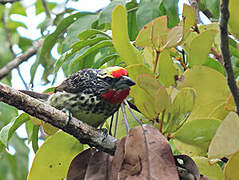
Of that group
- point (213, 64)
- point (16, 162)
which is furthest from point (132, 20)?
point (16, 162)

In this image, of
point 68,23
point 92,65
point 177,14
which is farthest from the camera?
point 68,23

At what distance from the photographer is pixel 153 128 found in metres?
1.57

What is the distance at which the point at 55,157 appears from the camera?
1867 millimetres

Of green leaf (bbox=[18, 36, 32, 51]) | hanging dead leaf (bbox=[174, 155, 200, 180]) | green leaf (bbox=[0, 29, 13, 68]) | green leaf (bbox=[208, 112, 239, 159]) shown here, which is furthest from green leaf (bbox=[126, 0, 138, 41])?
green leaf (bbox=[18, 36, 32, 51])

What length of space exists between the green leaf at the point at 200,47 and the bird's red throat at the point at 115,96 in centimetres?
58

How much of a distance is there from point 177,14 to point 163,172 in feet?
3.72

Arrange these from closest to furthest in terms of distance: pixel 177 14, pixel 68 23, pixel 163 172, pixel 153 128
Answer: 1. pixel 163 172
2. pixel 153 128
3. pixel 177 14
4. pixel 68 23

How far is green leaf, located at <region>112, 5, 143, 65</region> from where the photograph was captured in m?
1.63

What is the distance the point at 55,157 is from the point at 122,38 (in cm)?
59

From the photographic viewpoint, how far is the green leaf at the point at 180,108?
1.54 meters

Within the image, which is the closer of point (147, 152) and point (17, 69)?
point (147, 152)

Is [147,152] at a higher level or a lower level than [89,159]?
higher

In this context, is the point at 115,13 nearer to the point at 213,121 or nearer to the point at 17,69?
the point at 213,121

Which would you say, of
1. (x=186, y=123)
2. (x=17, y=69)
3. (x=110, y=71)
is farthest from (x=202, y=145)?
(x=17, y=69)
